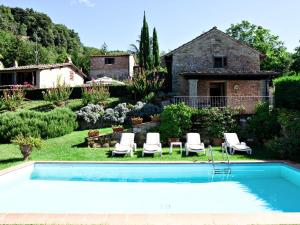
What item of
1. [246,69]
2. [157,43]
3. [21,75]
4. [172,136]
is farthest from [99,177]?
[157,43]

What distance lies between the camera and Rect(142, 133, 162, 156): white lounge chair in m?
16.8

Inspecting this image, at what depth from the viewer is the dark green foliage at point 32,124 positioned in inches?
798

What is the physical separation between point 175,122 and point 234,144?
3.44m

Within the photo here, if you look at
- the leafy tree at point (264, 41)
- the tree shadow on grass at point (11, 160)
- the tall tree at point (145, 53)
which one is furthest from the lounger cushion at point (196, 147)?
the leafy tree at point (264, 41)

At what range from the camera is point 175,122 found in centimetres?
1933

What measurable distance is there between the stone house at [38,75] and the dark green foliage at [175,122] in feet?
69.9

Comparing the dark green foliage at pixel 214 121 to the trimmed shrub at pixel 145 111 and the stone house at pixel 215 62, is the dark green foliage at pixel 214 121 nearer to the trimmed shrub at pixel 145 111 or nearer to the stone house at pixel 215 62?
the trimmed shrub at pixel 145 111

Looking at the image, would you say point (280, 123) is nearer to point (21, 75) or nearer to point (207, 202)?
point (207, 202)

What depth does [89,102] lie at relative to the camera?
87.2 ft

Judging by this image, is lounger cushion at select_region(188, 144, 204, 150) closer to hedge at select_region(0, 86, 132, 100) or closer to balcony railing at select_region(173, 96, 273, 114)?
balcony railing at select_region(173, 96, 273, 114)

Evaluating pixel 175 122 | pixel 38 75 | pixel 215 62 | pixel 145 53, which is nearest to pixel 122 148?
pixel 175 122

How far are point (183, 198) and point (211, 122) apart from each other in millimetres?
9548

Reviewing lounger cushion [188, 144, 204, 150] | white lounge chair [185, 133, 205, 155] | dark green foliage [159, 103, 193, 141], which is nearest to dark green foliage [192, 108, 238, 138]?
dark green foliage [159, 103, 193, 141]

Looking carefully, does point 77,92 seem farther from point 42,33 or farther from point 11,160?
point 42,33
